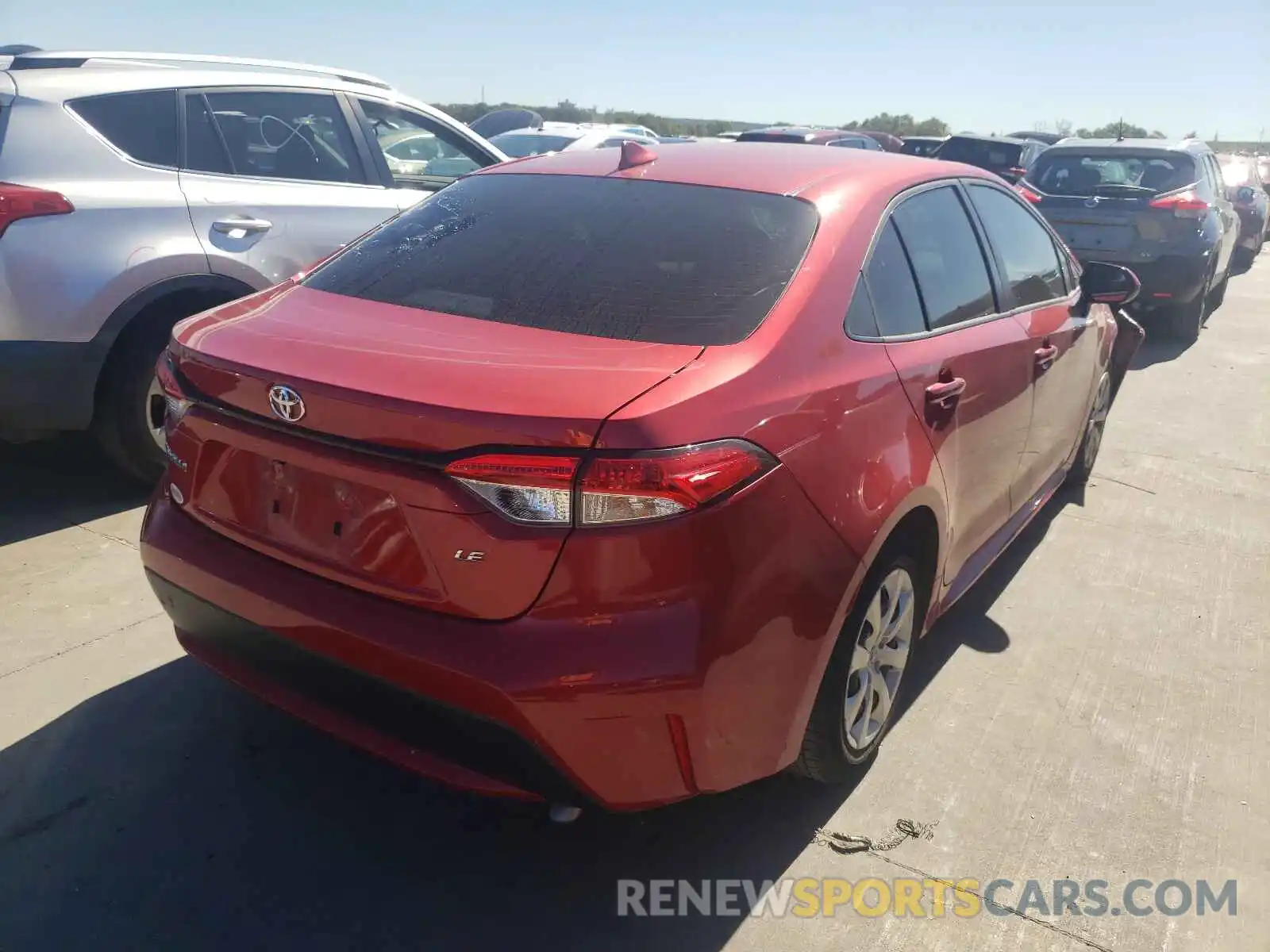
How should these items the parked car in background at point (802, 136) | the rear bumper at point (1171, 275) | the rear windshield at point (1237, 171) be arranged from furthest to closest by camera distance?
the parked car in background at point (802, 136) < the rear windshield at point (1237, 171) < the rear bumper at point (1171, 275)

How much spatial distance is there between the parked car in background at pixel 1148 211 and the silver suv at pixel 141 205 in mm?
6050

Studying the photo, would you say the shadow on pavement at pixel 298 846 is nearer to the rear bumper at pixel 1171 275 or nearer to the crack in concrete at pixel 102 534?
the crack in concrete at pixel 102 534

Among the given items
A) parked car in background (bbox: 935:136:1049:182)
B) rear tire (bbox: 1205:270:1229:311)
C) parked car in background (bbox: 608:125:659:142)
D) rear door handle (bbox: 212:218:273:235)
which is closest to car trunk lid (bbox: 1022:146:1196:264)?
rear tire (bbox: 1205:270:1229:311)

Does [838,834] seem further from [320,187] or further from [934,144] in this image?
[934,144]

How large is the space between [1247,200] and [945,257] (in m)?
12.3

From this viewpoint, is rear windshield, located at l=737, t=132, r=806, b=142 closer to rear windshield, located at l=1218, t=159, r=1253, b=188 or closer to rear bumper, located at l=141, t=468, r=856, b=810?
rear windshield, located at l=1218, t=159, r=1253, b=188

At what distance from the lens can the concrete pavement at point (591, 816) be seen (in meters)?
2.35

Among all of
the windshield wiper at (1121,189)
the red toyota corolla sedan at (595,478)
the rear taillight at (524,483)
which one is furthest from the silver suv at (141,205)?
the windshield wiper at (1121,189)

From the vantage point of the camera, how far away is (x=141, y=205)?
4.23 metres

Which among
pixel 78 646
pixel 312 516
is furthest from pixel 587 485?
pixel 78 646

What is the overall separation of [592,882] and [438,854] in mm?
376

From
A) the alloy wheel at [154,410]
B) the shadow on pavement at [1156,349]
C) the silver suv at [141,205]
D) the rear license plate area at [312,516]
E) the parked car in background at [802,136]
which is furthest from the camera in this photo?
the parked car in background at [802,136]

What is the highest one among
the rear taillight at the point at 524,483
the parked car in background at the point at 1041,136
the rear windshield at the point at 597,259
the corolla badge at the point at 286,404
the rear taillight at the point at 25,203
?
the rear windshield at the point at 597,259

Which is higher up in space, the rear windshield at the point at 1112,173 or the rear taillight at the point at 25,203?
the rear taillight at the point at 25,203
